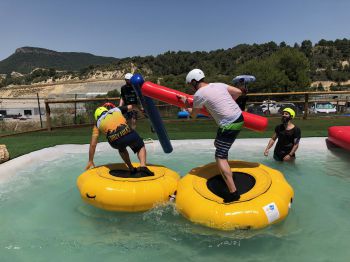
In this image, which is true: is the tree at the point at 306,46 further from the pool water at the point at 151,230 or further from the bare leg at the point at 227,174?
the bare leg at the point at 227,174

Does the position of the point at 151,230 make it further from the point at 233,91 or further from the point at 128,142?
the point at 233,91

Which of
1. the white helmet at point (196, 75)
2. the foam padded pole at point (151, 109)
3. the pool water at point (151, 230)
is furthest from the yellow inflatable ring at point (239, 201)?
the foam padded pole at point (151, 109)

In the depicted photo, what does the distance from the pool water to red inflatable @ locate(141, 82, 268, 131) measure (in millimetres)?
1311

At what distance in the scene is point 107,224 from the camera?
4668mm

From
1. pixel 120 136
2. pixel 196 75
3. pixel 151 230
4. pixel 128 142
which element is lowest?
pixel 151 230

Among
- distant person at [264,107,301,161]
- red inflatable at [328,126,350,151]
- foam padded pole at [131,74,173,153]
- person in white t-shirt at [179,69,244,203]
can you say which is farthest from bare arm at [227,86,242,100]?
red inflatable at [328,126,350,151]

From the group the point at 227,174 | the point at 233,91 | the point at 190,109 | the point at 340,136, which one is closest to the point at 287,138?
the point at 340,136

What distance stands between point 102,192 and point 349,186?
4186 mm

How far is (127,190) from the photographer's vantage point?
4762 millimetres

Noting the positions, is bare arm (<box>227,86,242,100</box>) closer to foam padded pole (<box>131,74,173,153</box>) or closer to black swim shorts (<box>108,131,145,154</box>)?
black swim shorts (<box>108,131,145,154</box>)

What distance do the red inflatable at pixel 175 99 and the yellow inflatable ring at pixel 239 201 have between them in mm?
725

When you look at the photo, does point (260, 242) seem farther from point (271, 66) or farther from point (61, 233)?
point (271, 66)

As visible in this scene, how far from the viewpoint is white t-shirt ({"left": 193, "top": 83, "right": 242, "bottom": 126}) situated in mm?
4359

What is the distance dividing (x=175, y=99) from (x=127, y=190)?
170 cm
